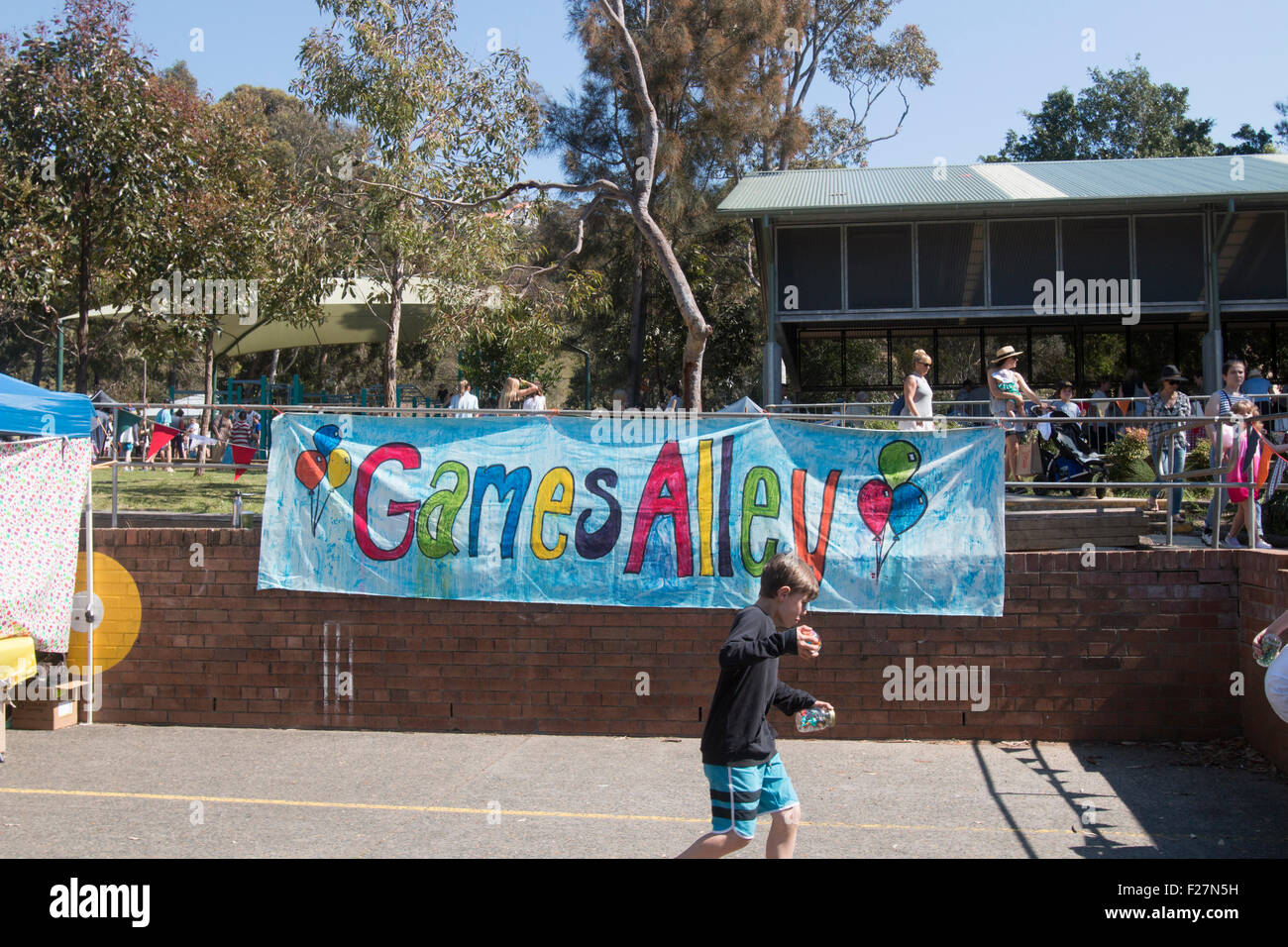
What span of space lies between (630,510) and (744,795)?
3712mm

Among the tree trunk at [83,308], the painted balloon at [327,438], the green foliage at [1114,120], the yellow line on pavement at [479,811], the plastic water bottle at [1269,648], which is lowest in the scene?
the yellow line on pavement at [479,811]

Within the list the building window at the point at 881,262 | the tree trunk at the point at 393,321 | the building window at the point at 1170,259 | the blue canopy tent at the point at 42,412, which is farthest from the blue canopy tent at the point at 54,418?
the building window at the point at 1170,259

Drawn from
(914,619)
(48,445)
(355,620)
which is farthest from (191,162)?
(914,619)

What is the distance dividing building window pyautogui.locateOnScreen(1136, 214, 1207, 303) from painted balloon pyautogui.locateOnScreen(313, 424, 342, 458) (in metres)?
15.1

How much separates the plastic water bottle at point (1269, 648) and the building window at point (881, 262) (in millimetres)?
14366

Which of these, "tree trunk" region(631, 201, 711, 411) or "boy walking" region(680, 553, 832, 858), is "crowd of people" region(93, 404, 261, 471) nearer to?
"boy walking" region(680, 553, 832, 858)

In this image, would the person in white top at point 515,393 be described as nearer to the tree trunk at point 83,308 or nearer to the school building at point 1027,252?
the tree trunk at point 83,308

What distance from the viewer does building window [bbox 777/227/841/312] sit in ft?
61.3

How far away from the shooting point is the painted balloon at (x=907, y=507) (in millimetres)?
7691

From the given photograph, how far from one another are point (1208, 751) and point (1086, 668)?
91 cm

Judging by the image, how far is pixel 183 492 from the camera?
13.3 m

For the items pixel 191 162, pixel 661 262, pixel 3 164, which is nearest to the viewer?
pixel 3 164

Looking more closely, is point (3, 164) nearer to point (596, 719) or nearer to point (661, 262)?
point (661, 262)

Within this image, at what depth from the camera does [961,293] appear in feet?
61.3
